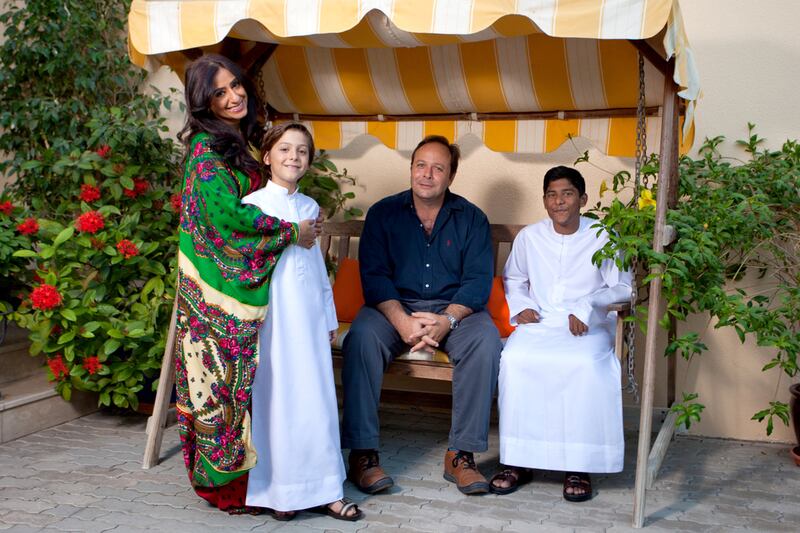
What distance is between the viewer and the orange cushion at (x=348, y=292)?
448 centimetres

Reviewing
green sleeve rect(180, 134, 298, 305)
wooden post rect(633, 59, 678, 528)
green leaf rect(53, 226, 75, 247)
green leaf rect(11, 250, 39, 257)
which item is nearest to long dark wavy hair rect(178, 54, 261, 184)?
A: green sleeve rect(180, 134, 298, 305)

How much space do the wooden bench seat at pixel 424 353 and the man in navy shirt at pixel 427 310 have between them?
0.06 meters

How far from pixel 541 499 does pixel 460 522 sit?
48 cm

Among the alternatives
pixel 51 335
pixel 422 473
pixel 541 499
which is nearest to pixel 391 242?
pixel 422 473

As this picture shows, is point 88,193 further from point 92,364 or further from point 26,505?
point 26,505

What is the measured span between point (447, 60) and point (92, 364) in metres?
2.42

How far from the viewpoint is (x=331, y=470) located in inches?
131

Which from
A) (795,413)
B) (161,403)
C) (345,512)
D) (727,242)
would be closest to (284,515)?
(345,512)

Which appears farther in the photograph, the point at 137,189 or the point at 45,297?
the point at 137,189

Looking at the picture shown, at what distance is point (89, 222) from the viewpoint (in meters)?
4.30

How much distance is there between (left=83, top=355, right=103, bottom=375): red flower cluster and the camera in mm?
4312

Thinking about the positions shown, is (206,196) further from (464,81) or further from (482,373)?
(464,81)

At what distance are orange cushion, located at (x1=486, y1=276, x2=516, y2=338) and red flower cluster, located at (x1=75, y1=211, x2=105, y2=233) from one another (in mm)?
2062

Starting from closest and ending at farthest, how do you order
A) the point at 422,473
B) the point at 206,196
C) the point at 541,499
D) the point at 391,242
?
the point at 206,196 < the point at 541,499 < the point at 422,473 < the point at 391,242
